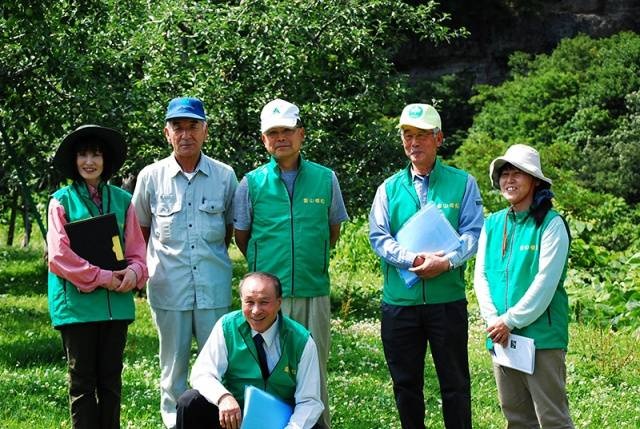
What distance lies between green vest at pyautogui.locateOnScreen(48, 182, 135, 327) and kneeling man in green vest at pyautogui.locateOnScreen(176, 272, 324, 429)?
0.71 m

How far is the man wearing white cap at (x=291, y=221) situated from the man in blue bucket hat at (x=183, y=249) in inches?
7.8

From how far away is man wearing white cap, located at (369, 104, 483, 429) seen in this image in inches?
226

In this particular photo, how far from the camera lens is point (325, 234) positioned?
19.5 feet

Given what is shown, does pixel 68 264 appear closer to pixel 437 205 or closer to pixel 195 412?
pixel 195 412

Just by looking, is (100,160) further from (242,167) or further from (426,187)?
(242,167)

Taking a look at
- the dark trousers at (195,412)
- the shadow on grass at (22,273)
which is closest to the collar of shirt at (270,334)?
the dark trousers at (195,412)

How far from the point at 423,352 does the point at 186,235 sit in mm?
1528

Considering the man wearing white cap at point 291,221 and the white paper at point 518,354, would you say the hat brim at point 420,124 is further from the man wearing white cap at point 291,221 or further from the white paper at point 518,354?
the white paper at point 518,354

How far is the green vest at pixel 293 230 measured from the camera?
5.83 m

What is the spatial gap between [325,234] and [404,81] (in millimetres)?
7217

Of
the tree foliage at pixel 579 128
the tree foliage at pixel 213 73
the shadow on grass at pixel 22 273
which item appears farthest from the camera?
the tree foliage at pixel 579 128

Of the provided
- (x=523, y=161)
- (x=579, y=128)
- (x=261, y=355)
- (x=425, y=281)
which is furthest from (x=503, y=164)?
(x=579, y=128)

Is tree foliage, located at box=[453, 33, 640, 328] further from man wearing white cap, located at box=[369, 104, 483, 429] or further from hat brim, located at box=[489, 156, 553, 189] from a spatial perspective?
hat brim, located at box=[489, 156, 553, 189]

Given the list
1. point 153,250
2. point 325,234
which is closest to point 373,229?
point 325,234
